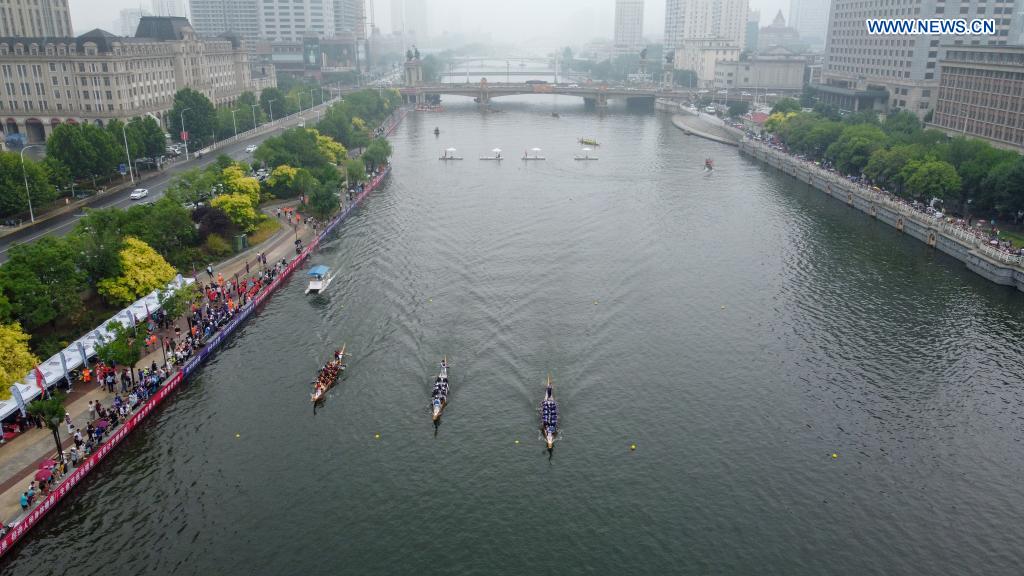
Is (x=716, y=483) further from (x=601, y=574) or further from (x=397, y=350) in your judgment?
(x=397, y=350)

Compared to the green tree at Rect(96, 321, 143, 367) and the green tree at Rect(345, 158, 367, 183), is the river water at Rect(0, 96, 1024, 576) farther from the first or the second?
the green tree at Rect(345, 158, 367, 183)

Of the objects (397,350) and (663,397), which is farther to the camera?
(397,350)

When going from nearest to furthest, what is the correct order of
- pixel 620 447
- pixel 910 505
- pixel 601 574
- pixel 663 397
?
pixel 601 574 → pixel 910 505 → pixel 620 447 → pixel 663 397

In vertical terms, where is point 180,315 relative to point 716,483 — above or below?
above

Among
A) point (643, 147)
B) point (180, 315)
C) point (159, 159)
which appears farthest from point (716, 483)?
point (643, 147)

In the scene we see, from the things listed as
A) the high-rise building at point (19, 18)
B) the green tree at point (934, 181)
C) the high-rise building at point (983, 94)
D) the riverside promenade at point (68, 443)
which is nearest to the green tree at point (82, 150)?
the riverside promenade at point (68, 443)

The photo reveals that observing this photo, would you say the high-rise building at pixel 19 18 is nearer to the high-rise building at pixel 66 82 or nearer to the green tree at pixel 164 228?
the high-rise building at pixel 66 82
